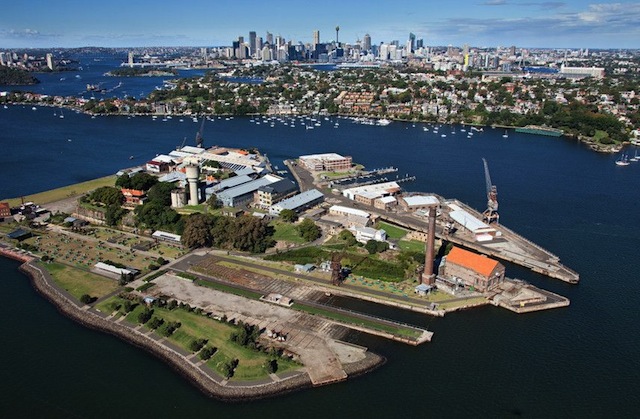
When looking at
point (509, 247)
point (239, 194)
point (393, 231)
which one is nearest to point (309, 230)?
point (393, 231)

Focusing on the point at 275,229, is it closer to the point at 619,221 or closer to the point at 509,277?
the point at 509,277

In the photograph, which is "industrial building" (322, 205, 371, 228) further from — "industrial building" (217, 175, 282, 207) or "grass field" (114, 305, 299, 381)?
"grass field" (114, 305, 299, 381)

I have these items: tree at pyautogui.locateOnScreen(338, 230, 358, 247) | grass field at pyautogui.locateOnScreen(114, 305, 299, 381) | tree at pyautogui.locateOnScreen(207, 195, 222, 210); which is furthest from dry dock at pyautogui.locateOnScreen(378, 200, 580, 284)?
grass field at pyautogui.locateOnScreen(114, 305, 299, 381)

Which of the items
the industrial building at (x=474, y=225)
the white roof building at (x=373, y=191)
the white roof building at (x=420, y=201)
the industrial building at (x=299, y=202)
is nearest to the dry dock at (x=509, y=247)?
the industrial building at (x=474, y=225)

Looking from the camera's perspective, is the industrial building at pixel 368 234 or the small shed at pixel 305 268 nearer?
the small shed at pixel 305 268

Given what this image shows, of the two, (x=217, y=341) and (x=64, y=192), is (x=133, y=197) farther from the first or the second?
(x=217, y=341)

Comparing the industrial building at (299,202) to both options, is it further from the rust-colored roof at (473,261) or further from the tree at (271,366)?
the tree at (271,366)
